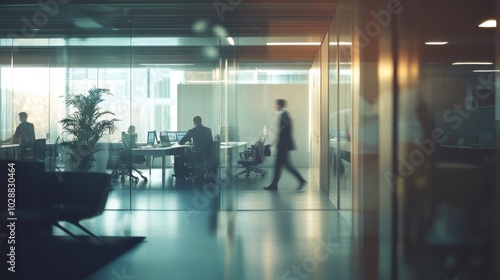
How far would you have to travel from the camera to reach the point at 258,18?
26.7ft

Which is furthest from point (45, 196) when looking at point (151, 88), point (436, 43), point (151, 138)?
point (436, 43)

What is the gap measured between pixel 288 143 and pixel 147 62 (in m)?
2.74

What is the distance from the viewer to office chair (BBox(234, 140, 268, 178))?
8086mm

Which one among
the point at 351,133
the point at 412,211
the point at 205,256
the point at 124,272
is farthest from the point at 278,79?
the point at 124,272

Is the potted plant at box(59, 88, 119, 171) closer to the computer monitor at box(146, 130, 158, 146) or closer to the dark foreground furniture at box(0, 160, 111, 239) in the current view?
the computer monitor at box(146, 130, 158, 146)

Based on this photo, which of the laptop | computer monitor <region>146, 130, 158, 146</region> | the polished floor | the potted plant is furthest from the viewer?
the potted plant

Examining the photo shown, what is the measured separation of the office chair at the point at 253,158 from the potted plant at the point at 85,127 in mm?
2242

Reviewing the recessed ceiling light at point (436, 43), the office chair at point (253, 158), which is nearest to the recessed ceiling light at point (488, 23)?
the recessed ceiling light at point (436, 43)

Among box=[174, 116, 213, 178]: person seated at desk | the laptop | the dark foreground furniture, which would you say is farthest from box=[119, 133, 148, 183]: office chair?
the dark foreground furniture

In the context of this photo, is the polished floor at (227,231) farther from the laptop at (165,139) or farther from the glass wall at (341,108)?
the laptop at (165,139)

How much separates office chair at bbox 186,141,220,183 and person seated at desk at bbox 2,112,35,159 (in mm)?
2804

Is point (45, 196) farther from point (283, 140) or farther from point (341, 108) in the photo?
point (341, 108)

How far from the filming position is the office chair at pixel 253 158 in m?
8.09

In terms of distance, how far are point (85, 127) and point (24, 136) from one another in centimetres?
120
